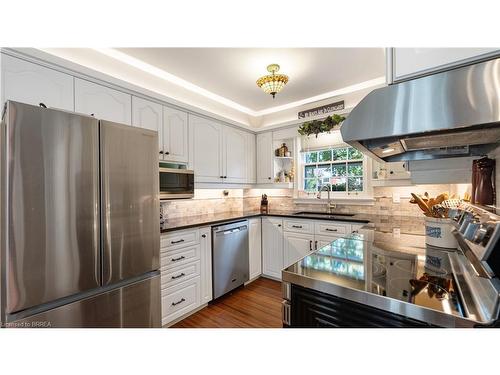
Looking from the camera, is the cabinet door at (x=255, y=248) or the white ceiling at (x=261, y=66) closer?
the white ceiling at (x=261, y=66)

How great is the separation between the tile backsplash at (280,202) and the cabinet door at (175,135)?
24.4 inches

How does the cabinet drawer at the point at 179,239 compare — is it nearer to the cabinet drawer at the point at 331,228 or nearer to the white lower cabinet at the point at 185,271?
the white lower cabinet at the point at 185,271

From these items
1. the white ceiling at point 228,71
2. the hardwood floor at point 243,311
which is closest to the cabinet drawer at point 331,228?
the hardwood floor at point 243,311

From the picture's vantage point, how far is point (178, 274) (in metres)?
2.14

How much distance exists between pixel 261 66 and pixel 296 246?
2.18 m

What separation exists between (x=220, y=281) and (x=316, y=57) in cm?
260

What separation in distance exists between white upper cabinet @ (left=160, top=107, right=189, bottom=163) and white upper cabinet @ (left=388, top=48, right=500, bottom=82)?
2057 millimetres

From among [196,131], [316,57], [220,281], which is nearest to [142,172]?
[196,131]

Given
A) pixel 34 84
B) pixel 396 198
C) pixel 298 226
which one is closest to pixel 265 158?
pixel 298 226

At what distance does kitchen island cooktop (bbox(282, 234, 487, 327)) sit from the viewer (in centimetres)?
66

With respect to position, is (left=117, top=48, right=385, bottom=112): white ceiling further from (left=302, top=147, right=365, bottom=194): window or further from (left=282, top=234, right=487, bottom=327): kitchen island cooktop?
(left=282, top=234, right=487, bottom=327): kitchen island cooktop

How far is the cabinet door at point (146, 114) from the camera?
6.92 feet

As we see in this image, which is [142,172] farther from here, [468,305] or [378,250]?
[468,305]
